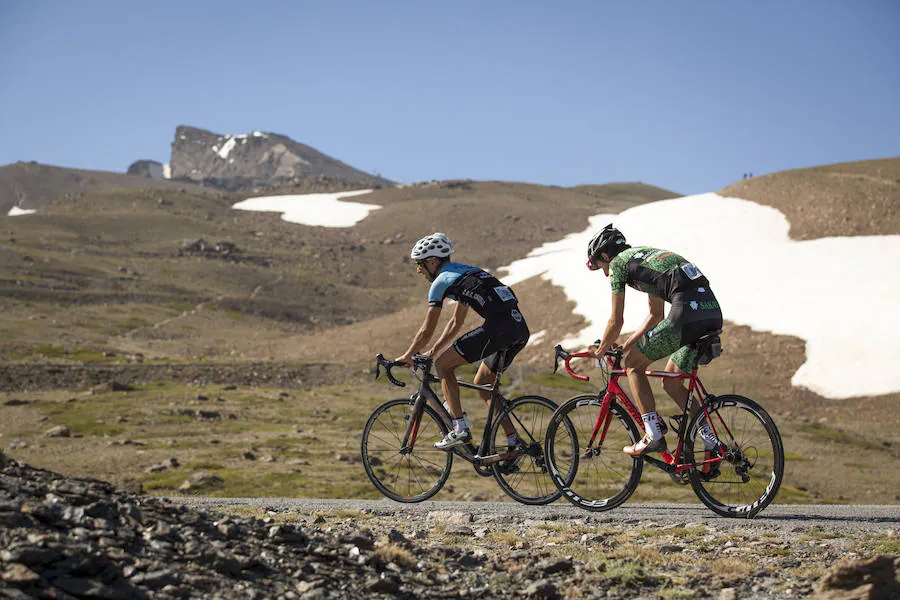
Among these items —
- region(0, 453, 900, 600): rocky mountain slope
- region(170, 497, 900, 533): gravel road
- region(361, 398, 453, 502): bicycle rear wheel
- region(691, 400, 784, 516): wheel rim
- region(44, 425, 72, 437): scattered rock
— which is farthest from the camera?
region(44, 425, 72, 437): scattered rock

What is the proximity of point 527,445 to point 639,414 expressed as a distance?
1.66 meters

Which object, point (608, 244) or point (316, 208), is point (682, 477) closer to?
point (608, 244)

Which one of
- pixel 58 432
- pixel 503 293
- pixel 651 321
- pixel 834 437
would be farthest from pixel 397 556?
pixel 834 437

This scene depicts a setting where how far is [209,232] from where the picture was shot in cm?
13038

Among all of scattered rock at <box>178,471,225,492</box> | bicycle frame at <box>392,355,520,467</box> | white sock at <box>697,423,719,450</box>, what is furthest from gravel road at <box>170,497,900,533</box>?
scattered rock at <box>178,471,225,492</box>

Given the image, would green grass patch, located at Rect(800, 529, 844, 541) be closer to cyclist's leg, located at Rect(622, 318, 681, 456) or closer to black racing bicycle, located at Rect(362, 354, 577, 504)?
cyclist's leg, located at Rect(622, 318, 681, 456)

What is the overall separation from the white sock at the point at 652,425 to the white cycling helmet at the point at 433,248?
368 centimetres

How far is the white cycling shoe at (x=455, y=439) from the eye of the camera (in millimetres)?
11578

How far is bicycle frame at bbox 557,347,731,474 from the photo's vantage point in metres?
10.8

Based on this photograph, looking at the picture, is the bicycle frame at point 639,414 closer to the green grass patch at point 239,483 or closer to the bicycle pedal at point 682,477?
the bicycle pedal at point 682,477

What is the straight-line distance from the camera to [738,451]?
10766 millimetres

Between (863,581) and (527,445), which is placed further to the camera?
(527,445)

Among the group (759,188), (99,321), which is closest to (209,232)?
(99,321)

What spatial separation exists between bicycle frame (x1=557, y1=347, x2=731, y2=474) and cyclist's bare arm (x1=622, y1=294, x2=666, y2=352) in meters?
0.35
